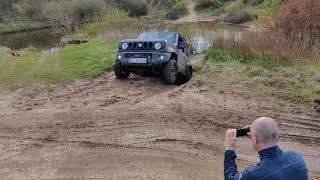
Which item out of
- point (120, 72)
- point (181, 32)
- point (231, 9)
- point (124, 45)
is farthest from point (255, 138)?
point (231, 9)

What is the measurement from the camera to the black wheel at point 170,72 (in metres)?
14.4

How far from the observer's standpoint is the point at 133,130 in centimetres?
1056

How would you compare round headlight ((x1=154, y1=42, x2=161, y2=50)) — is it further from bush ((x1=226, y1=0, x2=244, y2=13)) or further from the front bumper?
bush ((x1=226, y1=0, x2=244, y2=13))

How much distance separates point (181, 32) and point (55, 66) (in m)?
11.9

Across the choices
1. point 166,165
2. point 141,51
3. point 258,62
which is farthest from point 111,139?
point 258,62

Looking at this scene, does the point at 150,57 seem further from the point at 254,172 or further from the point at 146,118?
the point at 254,172

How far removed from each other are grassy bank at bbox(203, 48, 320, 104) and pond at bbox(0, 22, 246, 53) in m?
3.56

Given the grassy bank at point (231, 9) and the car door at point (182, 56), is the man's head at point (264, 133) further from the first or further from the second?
the grassy bank at point (231, 9)

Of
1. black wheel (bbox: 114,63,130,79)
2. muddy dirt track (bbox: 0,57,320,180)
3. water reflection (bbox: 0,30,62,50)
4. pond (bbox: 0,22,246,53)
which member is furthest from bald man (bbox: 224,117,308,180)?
water reflection (bbox: 0,30,62,50)

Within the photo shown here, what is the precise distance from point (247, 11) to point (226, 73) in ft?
136

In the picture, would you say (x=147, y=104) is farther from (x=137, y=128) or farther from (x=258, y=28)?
(x=258, y=28)

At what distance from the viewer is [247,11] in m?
54.9

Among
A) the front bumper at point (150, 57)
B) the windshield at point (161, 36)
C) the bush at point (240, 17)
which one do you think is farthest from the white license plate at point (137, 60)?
the bush at point (240, 17)

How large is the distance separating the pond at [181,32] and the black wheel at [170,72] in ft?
17.8
